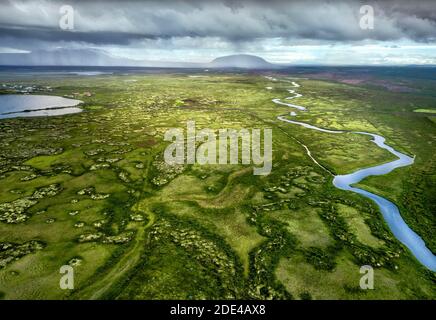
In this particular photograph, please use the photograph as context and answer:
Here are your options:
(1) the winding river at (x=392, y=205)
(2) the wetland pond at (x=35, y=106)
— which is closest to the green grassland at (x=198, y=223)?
(1) the winding river at (x=392, y=205)

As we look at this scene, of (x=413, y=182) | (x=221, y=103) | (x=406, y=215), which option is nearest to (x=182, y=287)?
(x=406, y=215)

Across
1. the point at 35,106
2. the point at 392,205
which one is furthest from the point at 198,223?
the point at 35,106

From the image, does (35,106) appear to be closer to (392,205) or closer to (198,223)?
(198,223)

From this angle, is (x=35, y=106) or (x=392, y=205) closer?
(x=392, y=205)

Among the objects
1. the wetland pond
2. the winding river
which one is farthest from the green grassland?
the wetland pond

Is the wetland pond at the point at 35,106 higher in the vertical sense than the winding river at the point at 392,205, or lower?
higher

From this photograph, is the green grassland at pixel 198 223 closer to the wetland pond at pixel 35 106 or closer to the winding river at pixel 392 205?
A: the winding river at pixel 392 205
